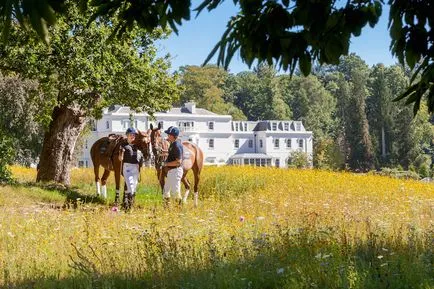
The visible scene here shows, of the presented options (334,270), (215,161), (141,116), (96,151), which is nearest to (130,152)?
(96,151)

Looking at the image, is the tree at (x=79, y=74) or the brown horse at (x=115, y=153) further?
the tree at (x=79, y=74)

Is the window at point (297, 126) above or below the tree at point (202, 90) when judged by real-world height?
below

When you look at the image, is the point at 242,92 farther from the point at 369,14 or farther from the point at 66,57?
the point at 369,14

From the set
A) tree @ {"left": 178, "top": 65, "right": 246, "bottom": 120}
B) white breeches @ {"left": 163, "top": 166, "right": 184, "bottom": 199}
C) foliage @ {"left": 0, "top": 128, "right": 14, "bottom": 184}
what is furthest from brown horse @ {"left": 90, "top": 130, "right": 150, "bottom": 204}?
tree @ {"left": 178, "top": 65, "right": 246, "bottom": 120}

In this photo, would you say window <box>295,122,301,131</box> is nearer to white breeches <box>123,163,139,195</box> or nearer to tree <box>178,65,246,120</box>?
tree <box>178,65,246,120</box>

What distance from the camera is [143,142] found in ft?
45.5

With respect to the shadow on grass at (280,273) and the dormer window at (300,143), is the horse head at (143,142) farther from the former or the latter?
the dormer window at (300,143)

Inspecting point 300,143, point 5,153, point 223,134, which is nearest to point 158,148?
point 5,153

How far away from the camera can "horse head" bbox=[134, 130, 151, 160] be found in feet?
45.5

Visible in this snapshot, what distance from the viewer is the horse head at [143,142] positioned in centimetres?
1386

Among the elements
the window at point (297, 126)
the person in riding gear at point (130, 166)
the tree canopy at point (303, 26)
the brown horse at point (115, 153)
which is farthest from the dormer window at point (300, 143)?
the tree canopy at point (303, 26)

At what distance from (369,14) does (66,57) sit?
48.2ft

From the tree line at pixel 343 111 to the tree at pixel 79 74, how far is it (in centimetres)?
4170

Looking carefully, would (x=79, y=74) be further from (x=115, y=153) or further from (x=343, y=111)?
(x=343, y=111)
